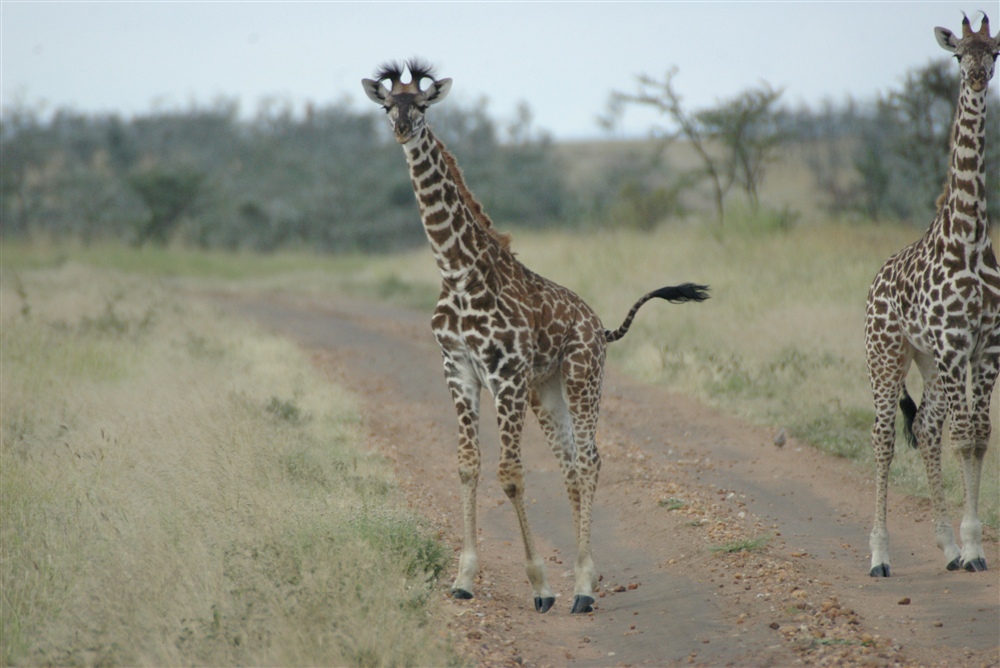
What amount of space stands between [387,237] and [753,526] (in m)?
36.3

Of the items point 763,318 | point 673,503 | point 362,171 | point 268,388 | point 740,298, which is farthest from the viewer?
point 362,171

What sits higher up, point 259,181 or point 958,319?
point 259,181

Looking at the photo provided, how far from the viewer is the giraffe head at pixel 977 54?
6.68 metres

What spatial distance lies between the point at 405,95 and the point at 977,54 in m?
3.66

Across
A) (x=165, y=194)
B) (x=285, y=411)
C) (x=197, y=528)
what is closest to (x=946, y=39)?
(x=197, y=528)

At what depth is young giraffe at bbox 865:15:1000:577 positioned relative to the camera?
6.59m

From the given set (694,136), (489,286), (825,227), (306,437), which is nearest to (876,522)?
(489,286)

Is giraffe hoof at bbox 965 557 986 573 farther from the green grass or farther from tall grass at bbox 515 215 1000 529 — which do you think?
the green grass

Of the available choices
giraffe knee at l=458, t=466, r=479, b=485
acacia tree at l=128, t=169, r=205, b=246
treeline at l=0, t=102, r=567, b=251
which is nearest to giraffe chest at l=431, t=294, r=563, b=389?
giraffe knee at l=458, t=466, r=479, b=485

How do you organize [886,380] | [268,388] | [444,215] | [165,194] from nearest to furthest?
[444,215]
[886,380]
[268,388]
[165,194]

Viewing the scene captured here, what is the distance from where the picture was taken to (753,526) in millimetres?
7508

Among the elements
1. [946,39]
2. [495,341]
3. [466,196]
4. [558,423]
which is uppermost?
[946,39]

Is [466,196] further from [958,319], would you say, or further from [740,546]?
[958,319]

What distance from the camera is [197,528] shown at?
603 cm
